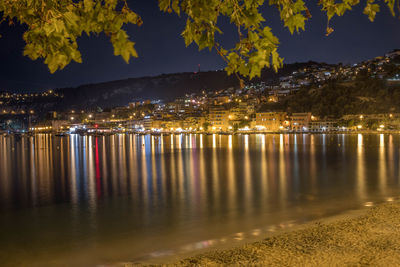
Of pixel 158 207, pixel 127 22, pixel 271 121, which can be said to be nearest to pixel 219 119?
pixel 271 121

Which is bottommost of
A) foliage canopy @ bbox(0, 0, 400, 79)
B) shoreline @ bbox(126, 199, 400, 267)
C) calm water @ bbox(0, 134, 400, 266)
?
calm water @ bbox(0, 134, 400, 266)

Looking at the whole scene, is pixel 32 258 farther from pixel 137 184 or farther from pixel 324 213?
pixel 137 184

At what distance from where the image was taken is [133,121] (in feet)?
495

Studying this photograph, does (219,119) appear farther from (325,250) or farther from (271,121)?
(325,250)

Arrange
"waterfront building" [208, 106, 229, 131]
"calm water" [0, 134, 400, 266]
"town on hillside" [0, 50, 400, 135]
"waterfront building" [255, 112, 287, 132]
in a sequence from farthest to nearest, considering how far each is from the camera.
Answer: "waterfront building" [208, 106, 229, 131] < "waterfront building" [255, 112, 287, 132] < "town on hillside" [0, 50, 400, 135] < "calm water" [0, 134, 400, 266]

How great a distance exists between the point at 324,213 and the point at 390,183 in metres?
7.34

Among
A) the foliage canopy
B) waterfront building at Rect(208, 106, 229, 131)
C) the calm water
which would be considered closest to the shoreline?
the calm water

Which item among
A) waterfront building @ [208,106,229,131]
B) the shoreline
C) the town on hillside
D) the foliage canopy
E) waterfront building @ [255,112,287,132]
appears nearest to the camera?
the foliage canopy

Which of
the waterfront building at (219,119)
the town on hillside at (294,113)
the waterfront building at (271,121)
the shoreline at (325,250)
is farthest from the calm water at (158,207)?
the waterfront building at (219,119)

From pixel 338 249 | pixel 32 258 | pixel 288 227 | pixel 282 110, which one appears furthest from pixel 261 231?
pixel 282 110

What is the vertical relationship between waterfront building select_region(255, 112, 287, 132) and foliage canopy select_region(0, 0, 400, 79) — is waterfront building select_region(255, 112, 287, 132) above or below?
below

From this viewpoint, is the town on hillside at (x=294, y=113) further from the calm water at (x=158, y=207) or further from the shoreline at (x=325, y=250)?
the shoreline at (x=325, y=250)

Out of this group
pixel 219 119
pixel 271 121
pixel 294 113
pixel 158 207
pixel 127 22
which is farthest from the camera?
pixel 219 119

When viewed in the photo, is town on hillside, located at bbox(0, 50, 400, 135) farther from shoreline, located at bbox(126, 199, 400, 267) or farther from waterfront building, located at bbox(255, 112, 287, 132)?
shoreline, located at bbox(126, 199, 400, 267)
